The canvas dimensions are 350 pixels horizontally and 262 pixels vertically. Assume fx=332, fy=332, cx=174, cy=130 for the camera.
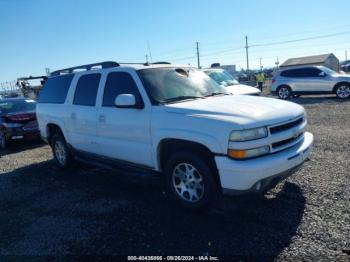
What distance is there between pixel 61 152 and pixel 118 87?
2.73 m

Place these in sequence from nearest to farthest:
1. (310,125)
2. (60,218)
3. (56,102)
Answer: (60,218)
(56,102)
(310,125)

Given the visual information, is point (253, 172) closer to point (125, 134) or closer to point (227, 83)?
point (125, 134)

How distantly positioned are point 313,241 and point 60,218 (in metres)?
3.24

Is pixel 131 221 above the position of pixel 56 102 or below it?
below

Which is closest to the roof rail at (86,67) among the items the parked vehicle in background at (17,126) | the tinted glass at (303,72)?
the parked vehicle in background at (17,126)

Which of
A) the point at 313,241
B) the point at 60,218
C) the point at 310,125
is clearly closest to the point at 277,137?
the point at 313,241

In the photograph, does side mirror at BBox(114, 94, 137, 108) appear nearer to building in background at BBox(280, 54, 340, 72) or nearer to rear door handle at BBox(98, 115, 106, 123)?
rear door handle at BBox(98, 115, 106, 123)

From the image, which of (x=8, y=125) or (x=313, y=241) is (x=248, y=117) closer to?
(x=313, y=241)

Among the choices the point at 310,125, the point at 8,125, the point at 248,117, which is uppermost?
the point at 248,117

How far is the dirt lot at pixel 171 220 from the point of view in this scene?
3.52 m

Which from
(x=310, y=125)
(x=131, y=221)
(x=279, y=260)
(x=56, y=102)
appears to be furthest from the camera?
(x=310, y=125)

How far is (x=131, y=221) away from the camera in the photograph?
4.30m

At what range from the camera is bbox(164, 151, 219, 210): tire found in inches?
160

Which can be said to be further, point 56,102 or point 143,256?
point 56,102
